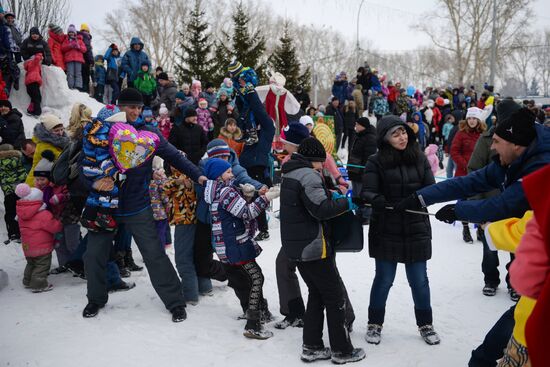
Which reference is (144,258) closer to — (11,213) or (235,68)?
(235,68)

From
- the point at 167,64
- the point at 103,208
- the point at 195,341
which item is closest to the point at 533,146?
the point at 195,341

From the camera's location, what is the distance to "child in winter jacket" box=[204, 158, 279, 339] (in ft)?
13.0

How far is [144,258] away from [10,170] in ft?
10.7

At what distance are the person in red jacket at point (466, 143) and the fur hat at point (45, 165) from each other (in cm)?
572

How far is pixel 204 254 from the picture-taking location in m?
4.93

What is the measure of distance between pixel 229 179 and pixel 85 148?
1436 millimetres

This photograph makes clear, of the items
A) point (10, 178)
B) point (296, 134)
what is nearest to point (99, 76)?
point (10, 178)

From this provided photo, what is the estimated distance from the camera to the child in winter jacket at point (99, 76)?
12.6 metres

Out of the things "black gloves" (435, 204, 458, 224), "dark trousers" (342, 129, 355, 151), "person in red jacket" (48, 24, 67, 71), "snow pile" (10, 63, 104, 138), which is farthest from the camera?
"dark trousers" (342, 129, 355, 151)

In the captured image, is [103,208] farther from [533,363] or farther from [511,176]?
[533,363]

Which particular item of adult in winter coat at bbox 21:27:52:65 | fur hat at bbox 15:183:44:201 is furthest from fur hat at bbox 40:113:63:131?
adult in winter coat at bbox 21:27:52:65

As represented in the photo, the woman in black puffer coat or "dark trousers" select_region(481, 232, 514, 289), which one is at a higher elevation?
the woman in black puffer coat

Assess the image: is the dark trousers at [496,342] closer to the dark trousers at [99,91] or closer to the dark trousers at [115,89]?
the dark trousers at [115,89]

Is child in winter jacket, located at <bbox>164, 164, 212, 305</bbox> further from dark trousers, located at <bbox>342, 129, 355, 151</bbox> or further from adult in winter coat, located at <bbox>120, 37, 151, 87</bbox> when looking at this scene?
dark trousers, located at <bbox>342, 129, 355, 151</bbox>
